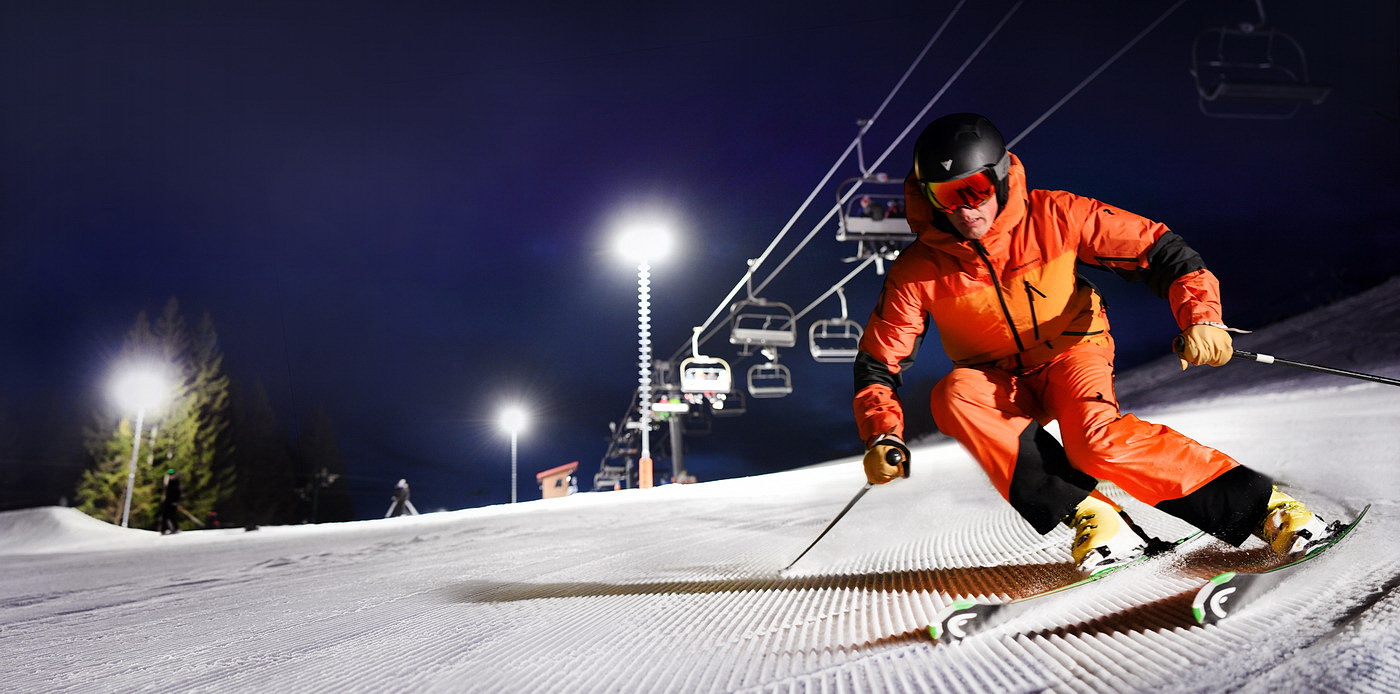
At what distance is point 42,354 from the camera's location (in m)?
53.8

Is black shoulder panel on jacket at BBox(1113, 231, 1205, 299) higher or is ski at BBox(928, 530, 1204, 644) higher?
black shoulder panel on jacket at BBox(1113, 231, 1205, 299)

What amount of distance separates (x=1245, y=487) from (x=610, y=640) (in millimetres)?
1544

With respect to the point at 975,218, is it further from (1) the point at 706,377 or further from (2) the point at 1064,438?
(1) the point at 706,377

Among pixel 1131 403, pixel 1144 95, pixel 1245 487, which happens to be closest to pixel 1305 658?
pixel 1245 487

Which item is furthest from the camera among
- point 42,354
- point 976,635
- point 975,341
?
point 42,354

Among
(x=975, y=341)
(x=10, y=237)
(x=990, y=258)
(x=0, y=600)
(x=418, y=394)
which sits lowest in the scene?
(x=0, y=600)

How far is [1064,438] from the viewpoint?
1.89m

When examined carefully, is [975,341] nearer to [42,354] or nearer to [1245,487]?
[1245,487]

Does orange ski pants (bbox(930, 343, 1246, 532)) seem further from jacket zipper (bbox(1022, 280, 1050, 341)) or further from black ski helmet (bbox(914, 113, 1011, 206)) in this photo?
black ski helmet (bbox(914, 113, 1011, 206))

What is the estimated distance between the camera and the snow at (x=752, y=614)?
3.78 ft

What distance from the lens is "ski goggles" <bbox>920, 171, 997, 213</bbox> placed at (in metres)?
1.86

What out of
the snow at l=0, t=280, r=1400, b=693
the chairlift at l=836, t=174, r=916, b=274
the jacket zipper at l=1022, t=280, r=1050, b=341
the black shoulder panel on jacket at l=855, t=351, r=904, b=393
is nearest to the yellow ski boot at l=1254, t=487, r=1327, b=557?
the snow at l=0, t=280, r=1400, b=693

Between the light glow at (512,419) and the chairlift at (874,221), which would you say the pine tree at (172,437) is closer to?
the light glow at (512,419)

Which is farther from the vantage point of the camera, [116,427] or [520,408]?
[520,408]
